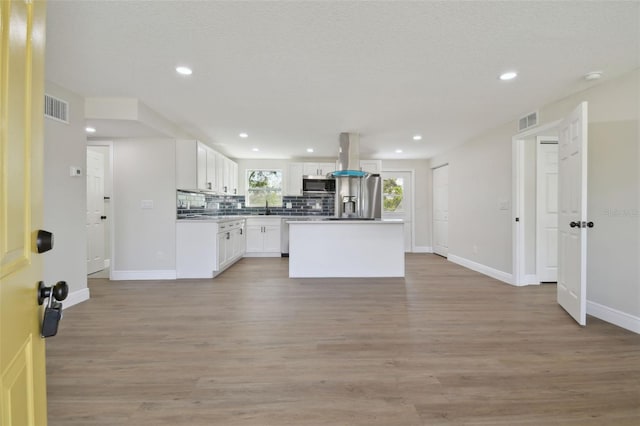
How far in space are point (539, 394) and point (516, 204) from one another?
3.17 metres

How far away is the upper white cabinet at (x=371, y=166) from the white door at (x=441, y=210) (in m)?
1.52

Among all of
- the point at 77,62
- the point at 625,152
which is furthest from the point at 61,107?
the point at 625,152

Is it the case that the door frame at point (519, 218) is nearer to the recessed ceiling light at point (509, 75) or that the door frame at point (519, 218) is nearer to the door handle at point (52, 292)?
the recessed ceiling light at point (509, 75)

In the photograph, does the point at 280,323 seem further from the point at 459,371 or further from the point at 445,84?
the point at 445,84

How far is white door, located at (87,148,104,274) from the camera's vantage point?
16.9ft

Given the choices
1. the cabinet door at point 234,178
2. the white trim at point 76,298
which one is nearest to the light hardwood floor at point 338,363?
the white trim at point 76,298

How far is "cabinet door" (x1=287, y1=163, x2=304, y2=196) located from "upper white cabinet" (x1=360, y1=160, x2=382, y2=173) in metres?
1.46

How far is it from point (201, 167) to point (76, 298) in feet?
8.16

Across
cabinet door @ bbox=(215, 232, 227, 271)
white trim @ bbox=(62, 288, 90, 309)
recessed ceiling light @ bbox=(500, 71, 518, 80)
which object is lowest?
white trim @ bbox=(62, 288, 90, 309)

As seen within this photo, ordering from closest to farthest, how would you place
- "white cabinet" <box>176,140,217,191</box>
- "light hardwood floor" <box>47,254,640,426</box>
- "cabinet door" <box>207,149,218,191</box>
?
"light hardwood floor" <box>47,254,640,426</box> < "white cabinet" <box>176,140,217,191</box> < "cabinet door" <box>207,149,218,191</box>

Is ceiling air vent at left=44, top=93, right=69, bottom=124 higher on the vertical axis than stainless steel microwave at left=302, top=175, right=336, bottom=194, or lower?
higher

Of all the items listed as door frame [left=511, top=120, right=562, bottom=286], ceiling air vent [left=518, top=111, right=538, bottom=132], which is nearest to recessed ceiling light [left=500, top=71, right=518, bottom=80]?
ceiling air vent [left=518, top=111, right=538, bottom=132]

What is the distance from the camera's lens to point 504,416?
5.23 ft

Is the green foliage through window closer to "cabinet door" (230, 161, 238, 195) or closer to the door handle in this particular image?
"cabinet door" (230, 161, 238, 195)
